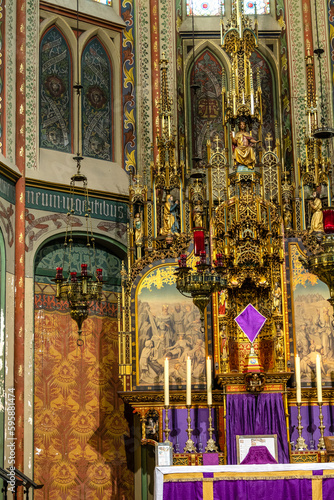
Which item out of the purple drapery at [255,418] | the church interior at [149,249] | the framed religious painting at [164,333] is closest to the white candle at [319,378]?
the church interior at [149,249]

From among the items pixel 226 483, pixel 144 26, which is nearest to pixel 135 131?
pixel 144 26

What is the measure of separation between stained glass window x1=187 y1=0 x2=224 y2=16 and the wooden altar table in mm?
10829

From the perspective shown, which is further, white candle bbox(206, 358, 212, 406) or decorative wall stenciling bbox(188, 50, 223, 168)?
decorative wall stenciling bbox(188, 50, 223, 168)

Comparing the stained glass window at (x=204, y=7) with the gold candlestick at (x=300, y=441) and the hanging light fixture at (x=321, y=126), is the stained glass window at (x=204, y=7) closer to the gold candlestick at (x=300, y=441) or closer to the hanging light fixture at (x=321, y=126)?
the hanging light fixture at (x=321, y=126)

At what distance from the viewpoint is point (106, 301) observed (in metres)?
15.4

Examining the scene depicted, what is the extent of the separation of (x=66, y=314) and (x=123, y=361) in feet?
6.78

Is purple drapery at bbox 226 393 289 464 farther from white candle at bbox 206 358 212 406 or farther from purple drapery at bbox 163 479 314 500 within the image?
purple drapery at bbox 163 479 314 500

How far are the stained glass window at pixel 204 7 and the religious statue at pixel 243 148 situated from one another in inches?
194

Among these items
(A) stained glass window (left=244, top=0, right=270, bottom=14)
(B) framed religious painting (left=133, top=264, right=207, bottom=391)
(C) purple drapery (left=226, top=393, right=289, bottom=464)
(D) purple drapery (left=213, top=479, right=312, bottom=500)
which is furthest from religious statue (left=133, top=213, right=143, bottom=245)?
(A) stained glass window (left=244, top=0, right=270, bottom=14)

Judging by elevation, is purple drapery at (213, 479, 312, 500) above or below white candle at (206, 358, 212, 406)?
below

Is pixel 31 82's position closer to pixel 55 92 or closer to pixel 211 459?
pixel 55 92

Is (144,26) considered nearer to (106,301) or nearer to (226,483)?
(106,301)

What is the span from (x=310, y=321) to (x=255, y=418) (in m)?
1.97

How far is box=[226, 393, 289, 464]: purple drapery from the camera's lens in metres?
12.6
